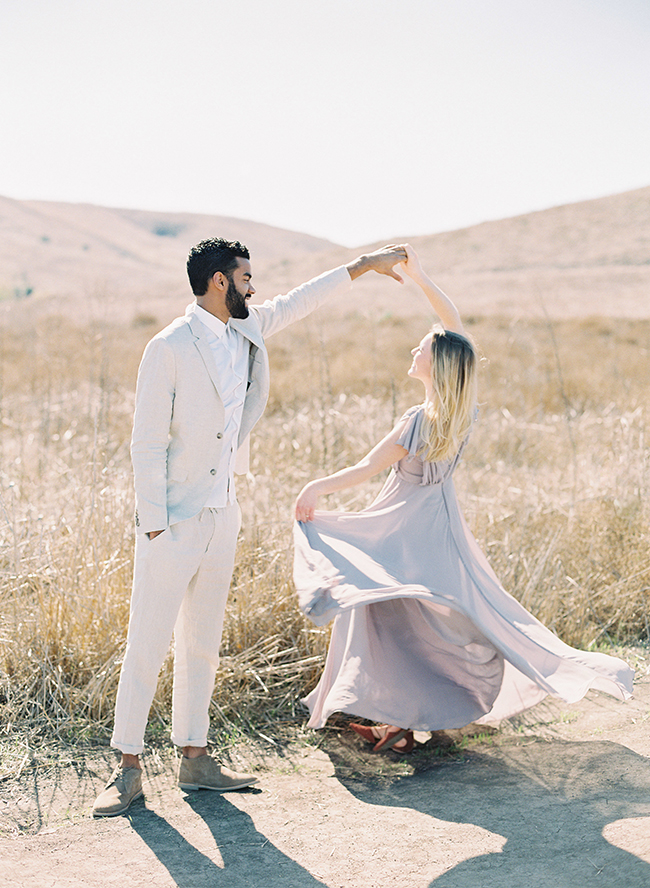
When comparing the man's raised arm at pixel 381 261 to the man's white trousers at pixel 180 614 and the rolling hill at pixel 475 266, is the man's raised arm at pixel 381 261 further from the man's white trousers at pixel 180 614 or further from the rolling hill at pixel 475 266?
the rolling hill at pixel 475 266

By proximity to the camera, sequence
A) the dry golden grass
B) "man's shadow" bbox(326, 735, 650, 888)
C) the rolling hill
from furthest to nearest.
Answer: the rolling hill
the dry golden grass
"man's shadow" bbox(326, 735, 650, 888)

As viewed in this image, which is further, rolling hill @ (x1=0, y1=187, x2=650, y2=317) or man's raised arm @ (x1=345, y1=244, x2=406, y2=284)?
rolling hill @ (x1=0, y1=187, x2=650, y2=317)

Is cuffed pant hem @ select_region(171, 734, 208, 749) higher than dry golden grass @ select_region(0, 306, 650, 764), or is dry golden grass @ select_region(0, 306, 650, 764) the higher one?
dry golden grass @ select_region(0, 306, 650, 764)

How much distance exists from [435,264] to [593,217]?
12.3 m

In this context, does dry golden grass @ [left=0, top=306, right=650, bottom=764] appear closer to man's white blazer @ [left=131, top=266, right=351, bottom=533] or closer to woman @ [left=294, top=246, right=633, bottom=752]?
woman @ [left=294, top=246, right=633, bottom=752]

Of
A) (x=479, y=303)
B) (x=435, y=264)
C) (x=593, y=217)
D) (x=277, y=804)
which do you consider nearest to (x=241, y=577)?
(x=277, y=804)

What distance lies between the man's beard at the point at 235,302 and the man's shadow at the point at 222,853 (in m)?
1.79

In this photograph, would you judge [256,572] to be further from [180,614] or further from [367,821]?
[367,821]

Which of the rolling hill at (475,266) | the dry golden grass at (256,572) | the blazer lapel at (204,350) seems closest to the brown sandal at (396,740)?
the dry golden grass at (256,572)

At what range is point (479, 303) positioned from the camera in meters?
33.3

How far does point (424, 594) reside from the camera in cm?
302

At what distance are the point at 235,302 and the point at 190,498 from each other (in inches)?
28.3

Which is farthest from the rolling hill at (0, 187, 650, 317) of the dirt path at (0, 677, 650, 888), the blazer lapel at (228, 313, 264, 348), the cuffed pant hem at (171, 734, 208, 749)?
the dirt path at (0, 677, 650, 888)

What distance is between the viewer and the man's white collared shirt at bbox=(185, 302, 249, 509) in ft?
9.57
